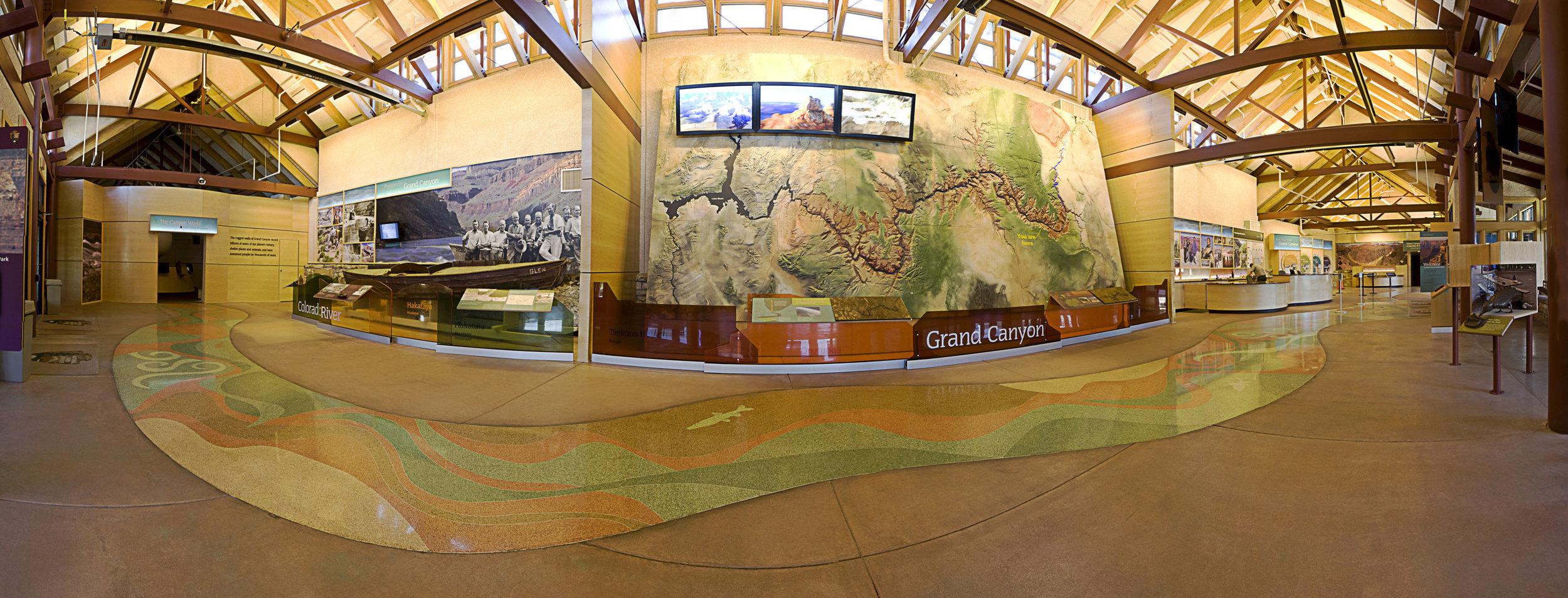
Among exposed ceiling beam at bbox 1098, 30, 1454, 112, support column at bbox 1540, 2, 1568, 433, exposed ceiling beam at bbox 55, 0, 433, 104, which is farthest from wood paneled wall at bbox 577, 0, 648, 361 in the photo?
exposed ceiling beam at bbox 1098, 30, 1454, 112

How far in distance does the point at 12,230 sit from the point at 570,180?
5.77 metres

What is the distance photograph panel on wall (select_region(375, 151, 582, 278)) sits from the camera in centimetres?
909

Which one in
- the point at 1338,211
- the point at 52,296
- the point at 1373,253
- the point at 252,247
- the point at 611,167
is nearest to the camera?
the point at 611,167

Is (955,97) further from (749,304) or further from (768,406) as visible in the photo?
(768,406)

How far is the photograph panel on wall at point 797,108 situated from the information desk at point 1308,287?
1345cm

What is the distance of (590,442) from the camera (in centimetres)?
312

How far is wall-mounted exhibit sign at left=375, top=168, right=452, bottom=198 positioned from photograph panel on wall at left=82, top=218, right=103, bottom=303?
811 centimetres

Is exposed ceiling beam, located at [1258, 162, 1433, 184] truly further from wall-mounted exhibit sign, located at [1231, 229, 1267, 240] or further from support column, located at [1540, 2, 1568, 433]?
support column, located at [1540, 2, 1568, 433]

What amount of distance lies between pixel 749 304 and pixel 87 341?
8.37 meters

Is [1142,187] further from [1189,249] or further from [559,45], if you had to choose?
[559,45]

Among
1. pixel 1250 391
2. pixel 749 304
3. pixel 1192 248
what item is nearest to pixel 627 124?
pixel 749 304

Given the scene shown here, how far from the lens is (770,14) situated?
9.43 m

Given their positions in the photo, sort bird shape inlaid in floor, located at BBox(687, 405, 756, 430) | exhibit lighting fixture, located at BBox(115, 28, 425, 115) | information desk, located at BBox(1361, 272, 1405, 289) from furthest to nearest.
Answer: information desk, located at BBox(1361, 272, 1405, 289), exhibit lighting fixture, located at BBox(115, 28, 425, 115), bird shape inlaid in floor, located at BBox(687, 405, 756, 430)

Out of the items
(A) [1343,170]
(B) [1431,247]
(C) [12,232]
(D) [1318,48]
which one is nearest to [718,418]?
(C) [12,232]
